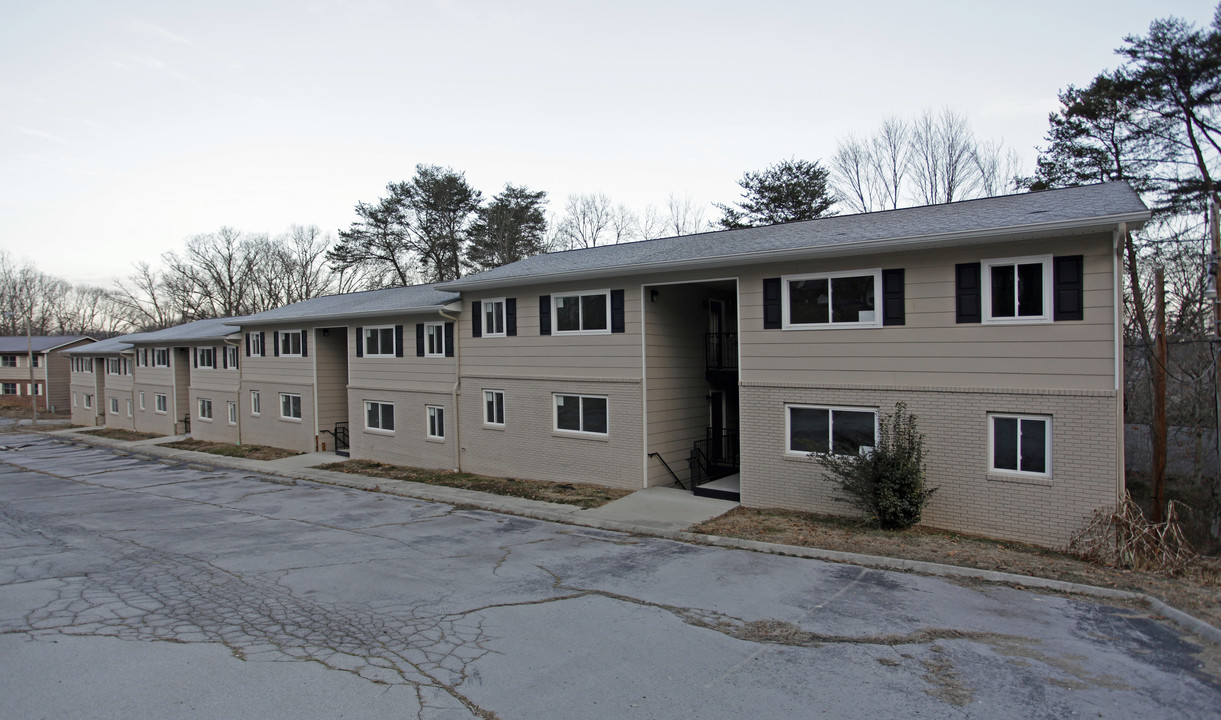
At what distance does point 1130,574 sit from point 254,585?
1146 centimetres

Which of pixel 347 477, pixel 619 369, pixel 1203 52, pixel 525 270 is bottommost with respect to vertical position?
pixel 347 477

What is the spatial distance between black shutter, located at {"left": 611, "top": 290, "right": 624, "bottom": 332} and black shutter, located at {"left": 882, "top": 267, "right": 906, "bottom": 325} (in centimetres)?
596

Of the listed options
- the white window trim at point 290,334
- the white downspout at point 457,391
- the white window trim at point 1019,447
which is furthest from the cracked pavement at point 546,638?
the white window trim at point 290,334

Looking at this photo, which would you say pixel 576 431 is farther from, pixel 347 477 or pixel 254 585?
pixel 254 585

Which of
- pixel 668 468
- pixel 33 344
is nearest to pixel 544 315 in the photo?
pixel 668 468

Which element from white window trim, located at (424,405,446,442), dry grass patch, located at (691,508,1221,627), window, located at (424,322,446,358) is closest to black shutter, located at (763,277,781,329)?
dry grass patch, located at (691,508,1221,627)

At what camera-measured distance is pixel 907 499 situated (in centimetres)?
1116

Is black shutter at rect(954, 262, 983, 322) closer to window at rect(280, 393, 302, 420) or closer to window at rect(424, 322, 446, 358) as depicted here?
window at rect(424, 322, 446, 358)

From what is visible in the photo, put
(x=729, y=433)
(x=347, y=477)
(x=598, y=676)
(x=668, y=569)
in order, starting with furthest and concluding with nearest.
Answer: (x=347, y=477), (x=729, y=433), (x=668, y=569), (x=598, y=676)

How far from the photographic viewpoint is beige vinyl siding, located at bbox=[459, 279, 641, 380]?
51.5ft

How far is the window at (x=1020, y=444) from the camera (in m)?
10.8

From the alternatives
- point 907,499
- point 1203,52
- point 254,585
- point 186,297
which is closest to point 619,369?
point 907,499

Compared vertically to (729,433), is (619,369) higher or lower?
higher

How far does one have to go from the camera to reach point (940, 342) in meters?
11.6
